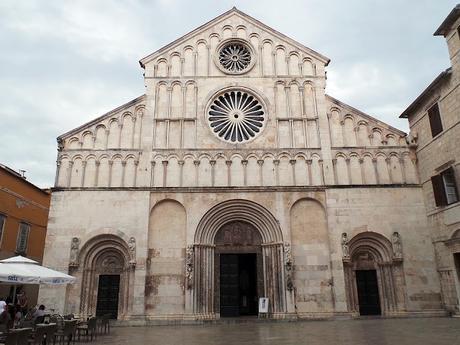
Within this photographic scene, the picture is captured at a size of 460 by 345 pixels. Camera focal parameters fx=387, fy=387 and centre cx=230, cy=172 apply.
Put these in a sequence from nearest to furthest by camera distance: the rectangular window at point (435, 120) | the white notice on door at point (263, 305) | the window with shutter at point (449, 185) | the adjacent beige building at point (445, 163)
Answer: the adjacent beige building at point (445, 163) < the window with shutter at point (449, 185) < the white notice on door at point (263, 305) < the rectangular window at point (435, 120)

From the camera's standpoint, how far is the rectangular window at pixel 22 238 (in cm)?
2486

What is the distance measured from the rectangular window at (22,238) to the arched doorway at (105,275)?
24.9 feet

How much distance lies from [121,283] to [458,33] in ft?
67.1

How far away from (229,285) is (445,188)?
11847 mm

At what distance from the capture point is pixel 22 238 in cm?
2536

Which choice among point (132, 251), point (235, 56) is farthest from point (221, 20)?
point (132, 251)

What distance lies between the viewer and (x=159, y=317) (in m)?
19.1

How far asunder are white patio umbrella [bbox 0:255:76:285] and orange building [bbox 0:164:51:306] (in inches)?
427

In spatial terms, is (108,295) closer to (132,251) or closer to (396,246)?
(132,251)

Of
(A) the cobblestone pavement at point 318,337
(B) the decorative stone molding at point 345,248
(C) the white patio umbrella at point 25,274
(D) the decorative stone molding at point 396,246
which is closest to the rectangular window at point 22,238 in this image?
(C) the white patio umbrella at point 25,274

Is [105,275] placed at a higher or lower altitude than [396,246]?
lower

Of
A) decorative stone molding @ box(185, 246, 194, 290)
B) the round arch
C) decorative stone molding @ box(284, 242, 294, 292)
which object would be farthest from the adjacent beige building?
decorative stone molding @ box(185, 246, 194, 290)

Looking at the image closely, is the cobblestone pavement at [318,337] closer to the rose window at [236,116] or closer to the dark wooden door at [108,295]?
the dark wooden door at [108,295]

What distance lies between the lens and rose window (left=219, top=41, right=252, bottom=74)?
2405cm
